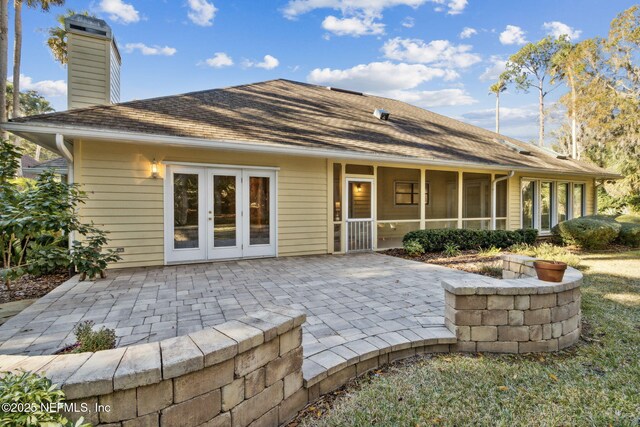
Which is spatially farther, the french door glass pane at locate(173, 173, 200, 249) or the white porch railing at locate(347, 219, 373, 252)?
the white porch railing at locate(347, 219, 373, 252)

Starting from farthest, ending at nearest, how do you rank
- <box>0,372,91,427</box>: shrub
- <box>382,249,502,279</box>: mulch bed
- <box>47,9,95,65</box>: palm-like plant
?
<box>47,9,95,65</box>: palm-like plant, <box>382,249,502,279</box>: mulch bed, <box>0,372,91,427</box>: shrub

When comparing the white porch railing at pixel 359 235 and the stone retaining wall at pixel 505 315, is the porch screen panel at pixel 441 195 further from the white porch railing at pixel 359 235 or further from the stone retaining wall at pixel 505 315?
the stone retaining wall at pixel 505 315

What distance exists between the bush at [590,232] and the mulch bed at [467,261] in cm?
318

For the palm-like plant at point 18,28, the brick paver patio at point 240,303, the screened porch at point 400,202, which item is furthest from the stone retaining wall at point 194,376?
the palm-like plant at point 18,28

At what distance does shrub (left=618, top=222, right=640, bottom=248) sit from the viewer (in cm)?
980

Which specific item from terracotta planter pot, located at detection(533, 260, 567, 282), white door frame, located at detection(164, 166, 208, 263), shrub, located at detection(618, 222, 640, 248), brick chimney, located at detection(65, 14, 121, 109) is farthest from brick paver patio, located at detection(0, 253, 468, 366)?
shrub, located at detection(618, 222, 640, 248)

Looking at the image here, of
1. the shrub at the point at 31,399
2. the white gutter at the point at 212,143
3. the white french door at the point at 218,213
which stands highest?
the white gutter at the point at 212,143

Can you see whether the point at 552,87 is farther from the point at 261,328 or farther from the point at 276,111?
the point at 261,328

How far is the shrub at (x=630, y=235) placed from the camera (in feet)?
32.1

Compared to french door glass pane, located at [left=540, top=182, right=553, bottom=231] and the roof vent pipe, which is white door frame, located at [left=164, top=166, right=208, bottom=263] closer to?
the roof vent pipe

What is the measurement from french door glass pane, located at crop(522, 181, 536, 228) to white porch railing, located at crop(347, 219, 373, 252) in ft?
21.4

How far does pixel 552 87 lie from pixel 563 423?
29525mm

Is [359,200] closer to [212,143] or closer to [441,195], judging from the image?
[212,143]

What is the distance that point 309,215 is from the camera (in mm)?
7738
